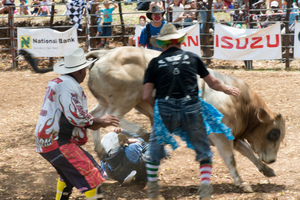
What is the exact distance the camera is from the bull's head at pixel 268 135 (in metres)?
5.24

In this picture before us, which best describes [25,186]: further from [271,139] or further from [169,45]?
[271,139]

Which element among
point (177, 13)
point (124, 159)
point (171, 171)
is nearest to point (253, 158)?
point (171, 171)

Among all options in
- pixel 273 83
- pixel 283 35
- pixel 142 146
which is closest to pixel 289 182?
pixel 142 146

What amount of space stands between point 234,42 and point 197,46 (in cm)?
119

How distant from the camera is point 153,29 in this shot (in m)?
7.86

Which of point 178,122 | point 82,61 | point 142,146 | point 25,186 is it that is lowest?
point 25,186

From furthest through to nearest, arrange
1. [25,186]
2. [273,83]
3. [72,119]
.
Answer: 1. [273,83]
2. [25,186]
3. [72,119]

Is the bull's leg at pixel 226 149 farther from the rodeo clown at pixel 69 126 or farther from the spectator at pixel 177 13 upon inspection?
the spectator at pixel 177 13

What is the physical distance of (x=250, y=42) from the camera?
40.7 ft

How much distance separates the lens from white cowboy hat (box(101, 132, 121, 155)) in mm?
5250

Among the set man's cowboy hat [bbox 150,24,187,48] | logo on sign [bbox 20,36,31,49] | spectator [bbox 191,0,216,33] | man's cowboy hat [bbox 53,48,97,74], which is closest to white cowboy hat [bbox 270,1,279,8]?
spectator [bbox 191,0,216,33]

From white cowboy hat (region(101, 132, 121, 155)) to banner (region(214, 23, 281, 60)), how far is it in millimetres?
7963

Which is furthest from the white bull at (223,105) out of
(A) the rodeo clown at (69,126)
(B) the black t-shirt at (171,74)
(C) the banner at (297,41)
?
(C) the banner at (297,41)

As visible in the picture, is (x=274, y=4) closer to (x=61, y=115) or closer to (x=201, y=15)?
(x=201, y=15)
